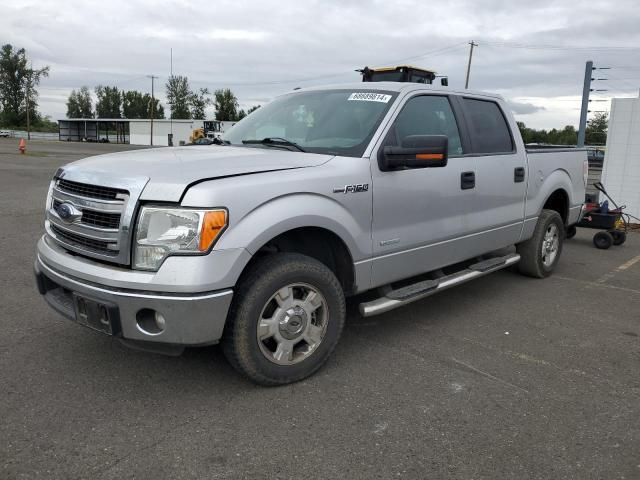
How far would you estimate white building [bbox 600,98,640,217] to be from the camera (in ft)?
33.9

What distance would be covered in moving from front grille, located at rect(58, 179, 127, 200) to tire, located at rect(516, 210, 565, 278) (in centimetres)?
437

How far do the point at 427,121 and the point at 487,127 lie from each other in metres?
0.97


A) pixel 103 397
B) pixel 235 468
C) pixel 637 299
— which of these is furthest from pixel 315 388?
pixel 637 299

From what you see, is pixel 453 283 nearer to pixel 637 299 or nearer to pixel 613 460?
pixel 613 460

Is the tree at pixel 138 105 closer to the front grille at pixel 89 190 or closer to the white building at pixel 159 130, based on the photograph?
the white building at pixel 159 130

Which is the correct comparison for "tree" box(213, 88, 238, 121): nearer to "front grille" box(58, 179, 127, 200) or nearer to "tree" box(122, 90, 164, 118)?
"tree" box(122, 90, 164, 118)

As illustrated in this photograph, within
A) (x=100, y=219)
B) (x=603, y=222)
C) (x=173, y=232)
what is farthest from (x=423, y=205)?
(x=603, y=222)

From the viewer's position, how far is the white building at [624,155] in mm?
10344

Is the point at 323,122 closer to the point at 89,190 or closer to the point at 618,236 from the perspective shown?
the point at 89,190

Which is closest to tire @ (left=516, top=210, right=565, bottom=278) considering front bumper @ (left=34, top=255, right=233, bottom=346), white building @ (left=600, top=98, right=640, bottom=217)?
front bumper @ (left=34, top=255, right=233, bottom=346)

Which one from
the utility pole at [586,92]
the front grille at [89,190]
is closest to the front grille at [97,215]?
the front grille at [89,190]

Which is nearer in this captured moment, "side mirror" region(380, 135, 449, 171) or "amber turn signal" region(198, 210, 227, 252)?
"amber turn signal" region(198, 210, 227, 252)

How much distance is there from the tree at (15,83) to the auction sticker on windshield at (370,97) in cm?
11508

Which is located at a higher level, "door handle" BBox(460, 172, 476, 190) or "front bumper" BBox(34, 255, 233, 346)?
"door handle" BBox(460, 172, 476, 190)
